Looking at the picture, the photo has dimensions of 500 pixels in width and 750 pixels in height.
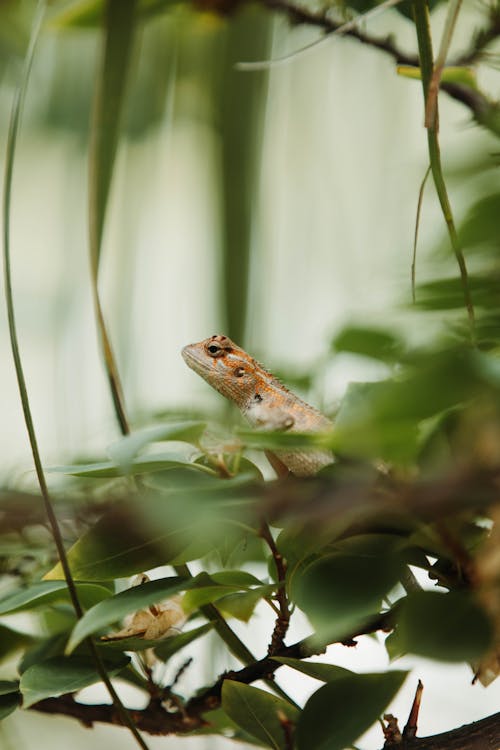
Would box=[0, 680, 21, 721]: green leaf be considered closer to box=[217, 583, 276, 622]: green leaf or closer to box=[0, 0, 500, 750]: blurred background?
box=[217, 583, 276, 622]: green leaf

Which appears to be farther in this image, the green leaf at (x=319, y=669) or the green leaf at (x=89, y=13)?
the green leaf at (x=89, y=13)

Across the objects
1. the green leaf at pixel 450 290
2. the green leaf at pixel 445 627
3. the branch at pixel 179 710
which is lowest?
the branch at pixel 179 710

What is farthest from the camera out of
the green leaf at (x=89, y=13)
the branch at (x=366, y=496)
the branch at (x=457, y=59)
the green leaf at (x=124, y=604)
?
the green leaf at (x=89, y=13)

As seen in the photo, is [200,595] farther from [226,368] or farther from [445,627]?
[226,368]

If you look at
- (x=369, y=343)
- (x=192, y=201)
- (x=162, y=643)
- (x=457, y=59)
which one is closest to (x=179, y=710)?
(x=162, y=643)

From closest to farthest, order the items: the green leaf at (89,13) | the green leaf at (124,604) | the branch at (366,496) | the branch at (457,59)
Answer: the branch at (366,496) < the green leaf at (124,604) < the branch at (457,59) < the green leaf at (89,13)

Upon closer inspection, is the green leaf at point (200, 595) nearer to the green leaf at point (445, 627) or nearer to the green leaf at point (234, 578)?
the green leaf at point (234, 578)

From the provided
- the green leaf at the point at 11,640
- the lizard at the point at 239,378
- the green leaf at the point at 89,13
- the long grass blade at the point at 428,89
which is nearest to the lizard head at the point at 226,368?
the lizard at the point at 239,378
